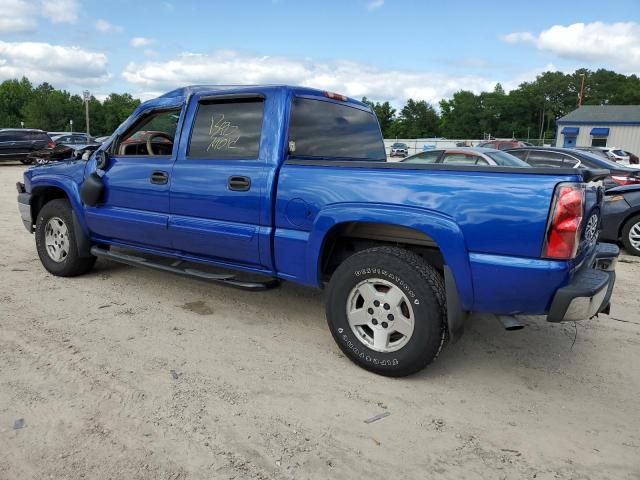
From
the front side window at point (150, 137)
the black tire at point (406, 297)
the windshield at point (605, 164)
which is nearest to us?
the black tire at point (406, 297)

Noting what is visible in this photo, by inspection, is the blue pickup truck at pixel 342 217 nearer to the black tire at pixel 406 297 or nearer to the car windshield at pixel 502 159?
the black tire at pixel 406 297

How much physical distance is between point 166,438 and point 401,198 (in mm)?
1909

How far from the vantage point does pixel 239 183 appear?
3.86 metres

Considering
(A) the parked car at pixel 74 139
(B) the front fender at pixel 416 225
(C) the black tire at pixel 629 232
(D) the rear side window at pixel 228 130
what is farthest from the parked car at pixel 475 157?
(A) the parked car at pixel 74 139

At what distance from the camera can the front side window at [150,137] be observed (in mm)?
4668

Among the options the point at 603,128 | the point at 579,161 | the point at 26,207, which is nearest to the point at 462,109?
the point at 603,128

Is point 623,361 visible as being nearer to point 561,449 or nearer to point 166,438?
point 561,449

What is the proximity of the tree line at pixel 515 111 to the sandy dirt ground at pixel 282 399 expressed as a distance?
9721 cm

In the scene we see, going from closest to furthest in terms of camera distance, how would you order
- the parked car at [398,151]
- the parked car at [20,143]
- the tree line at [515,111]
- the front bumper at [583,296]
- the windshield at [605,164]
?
the front bumper at [583,296]
the windshield at [605,164]
the parked car at [20,143]
the parked car at [398,151]
the tree line at [515,111]

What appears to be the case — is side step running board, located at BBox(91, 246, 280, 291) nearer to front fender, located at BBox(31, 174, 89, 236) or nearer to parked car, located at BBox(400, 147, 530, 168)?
front fender, located at BBox(31, 174, 89, 236)

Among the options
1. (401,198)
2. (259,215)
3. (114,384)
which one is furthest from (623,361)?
(114,384)

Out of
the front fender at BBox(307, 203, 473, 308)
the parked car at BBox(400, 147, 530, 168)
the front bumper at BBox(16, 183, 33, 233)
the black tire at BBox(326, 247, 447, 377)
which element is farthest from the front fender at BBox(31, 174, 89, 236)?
the parked car at BBox(400, 147, 530, 168)

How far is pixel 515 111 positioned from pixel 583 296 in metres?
113

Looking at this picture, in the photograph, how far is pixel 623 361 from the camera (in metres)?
3.76
